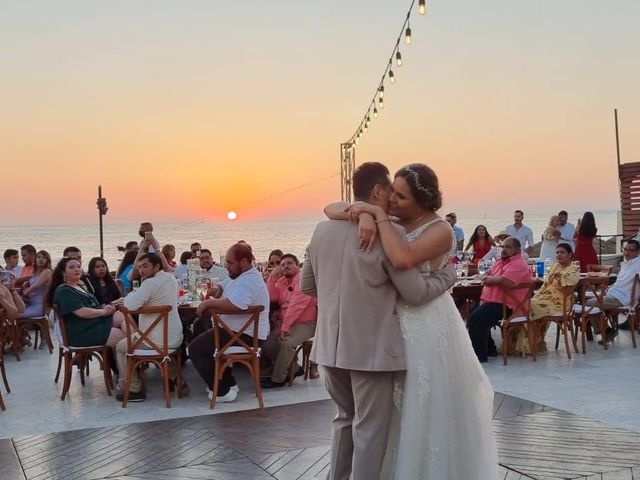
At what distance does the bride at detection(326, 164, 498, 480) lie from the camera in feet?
10.1

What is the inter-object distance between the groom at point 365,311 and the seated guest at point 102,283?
485 centimetres

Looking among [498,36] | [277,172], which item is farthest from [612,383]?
[277,172]

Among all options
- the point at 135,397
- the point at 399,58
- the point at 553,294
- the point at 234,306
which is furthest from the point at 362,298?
the point at 399,58

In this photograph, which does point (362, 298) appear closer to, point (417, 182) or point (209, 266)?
point (417, 182)

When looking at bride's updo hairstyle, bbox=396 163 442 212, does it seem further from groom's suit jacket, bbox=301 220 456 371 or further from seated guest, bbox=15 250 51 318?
seated guest, bbox=15 250 51 318

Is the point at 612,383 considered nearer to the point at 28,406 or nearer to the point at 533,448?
the point at 533,448

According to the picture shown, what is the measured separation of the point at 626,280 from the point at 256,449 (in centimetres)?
532

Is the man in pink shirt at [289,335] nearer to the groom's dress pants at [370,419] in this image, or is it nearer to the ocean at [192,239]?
the groom's dress pants at [370,419]

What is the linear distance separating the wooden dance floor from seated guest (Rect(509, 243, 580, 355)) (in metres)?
2.16

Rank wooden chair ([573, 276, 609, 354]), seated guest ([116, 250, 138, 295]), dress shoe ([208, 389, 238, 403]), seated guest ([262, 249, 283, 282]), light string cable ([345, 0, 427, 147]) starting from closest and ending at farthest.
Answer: dress shoe ([208, 389, 238, 403])
wooden chair ([573, 276, 609, 354])
seated guest ([262, 249, 283, 282])
seated guest ([116, 250, 138, 295])
light string cable ([345, 0, 427, 147])

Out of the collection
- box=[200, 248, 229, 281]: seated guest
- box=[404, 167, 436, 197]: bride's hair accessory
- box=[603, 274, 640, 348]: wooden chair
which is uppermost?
box=[404, 167, 436, 197]: bride's hair accessory

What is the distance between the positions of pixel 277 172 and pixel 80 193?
1071 cm

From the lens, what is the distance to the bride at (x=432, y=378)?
306 centimetres

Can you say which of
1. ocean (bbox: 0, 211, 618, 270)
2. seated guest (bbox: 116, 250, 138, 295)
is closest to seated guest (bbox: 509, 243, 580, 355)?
seated guest (bbox: 116, 250, 138, 295)
